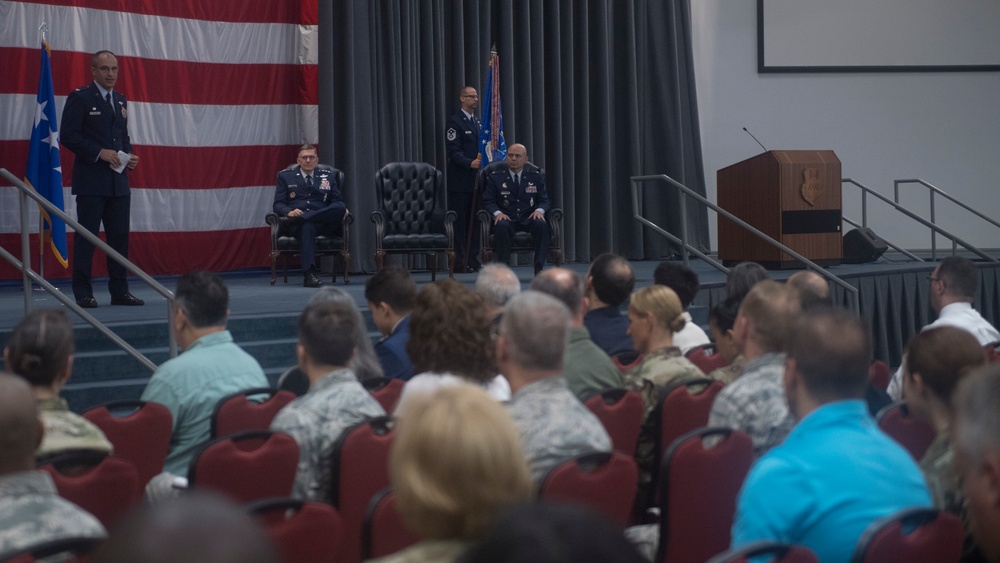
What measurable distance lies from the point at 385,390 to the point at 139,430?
70 cm

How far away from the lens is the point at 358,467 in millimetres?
2467

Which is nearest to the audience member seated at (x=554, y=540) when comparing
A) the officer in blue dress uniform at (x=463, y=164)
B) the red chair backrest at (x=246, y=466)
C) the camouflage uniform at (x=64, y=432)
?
the red chair backrest at (x=246, y=466)

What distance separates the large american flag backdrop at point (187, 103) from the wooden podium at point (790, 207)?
3.59 metres

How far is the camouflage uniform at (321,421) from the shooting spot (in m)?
2.52

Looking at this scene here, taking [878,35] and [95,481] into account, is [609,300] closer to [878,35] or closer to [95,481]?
[95,481]

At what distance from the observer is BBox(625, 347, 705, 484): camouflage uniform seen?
3.12m

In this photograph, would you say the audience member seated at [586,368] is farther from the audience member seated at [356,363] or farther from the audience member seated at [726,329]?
the audience member seated at [356,363]

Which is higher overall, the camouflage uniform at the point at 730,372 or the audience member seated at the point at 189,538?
the audience member seated at the point at 189,538

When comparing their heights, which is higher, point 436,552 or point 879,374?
point 436,552

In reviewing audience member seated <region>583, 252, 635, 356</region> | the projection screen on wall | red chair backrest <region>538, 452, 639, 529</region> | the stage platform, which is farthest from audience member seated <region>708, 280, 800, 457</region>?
the projection screen on wall

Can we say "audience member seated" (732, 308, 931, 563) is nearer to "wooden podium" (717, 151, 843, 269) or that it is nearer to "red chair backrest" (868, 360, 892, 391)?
"red chair backrest" (868, 360, 892, 391)

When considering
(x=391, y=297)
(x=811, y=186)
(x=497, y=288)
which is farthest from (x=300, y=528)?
(x=811, y=186)

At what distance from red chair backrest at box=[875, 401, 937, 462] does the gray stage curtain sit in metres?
6.38

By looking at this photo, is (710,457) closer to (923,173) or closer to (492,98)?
(492,98)
